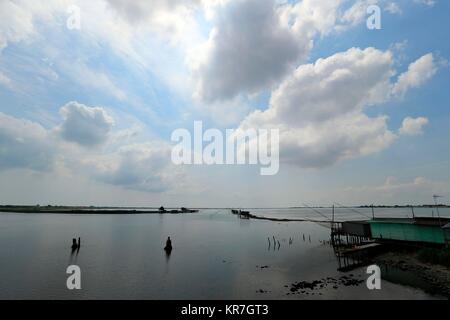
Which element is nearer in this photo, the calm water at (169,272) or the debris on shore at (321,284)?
the calm water at (169,272)

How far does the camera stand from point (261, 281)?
33.2 meters

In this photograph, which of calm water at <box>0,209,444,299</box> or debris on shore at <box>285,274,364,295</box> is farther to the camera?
debris on shore at <box>285,274,364,295</box>

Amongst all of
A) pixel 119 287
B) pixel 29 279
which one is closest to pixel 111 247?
pixel 29 279

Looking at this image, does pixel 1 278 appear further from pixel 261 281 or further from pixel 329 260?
pixel 329 260

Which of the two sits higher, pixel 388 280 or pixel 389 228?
pixel 389 228

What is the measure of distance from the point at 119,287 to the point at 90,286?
3625mm

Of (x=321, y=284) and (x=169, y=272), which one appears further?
(x=169, y=272)

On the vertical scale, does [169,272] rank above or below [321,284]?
above

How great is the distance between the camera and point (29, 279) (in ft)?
105

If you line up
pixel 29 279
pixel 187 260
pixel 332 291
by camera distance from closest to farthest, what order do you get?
pixel 332 291
pixel 29 279
pixel 187 260

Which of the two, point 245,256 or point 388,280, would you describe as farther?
point 245,256
